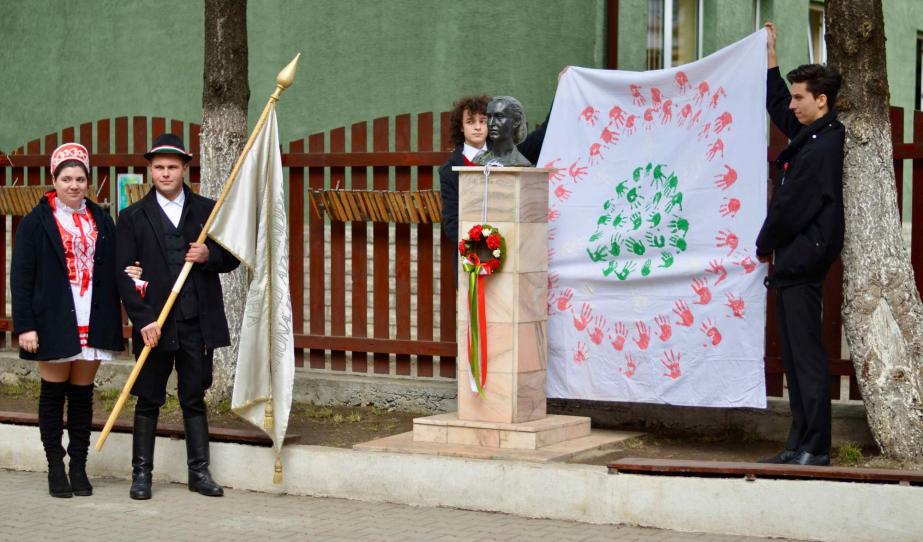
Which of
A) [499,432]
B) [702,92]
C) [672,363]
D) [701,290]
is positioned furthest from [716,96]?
[499,432]

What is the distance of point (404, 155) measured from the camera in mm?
9883

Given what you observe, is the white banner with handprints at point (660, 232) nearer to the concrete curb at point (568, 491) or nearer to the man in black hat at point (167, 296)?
the concrete curb at point (568, 491)

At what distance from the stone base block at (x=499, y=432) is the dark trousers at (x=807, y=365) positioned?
1348mm

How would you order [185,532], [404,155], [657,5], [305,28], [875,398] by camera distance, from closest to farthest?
1. [185,532]
2. [875,398]
3. [404,155]
4. [305,28]
5. [657,5]

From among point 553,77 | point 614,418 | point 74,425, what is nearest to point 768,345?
point 614,418

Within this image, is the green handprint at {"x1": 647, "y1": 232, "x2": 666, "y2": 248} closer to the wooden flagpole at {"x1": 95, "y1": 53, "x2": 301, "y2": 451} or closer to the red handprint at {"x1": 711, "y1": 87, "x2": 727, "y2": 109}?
the red handprint at {"x1": 711, "y1": 87, "x2": 727, "y2": 109}

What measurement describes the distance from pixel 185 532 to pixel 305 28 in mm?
10327

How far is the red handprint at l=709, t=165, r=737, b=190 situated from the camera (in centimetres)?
845

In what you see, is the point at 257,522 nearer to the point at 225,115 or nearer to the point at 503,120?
the point at 503,120

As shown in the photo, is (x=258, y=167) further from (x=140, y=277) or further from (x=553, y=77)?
(x=553, y=77)

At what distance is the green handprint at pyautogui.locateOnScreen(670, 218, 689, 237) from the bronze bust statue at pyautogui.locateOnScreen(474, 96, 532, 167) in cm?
94

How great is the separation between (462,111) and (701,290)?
1.86 m

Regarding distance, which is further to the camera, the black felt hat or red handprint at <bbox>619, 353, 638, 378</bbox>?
red handprint at <bbox>619, 353, 638, 378</bbox>

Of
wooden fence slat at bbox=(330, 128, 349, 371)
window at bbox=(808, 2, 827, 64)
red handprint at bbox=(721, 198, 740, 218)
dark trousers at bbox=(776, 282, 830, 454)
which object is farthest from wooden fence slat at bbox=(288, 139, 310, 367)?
window at bbox=(808, 2, 827, 64)
